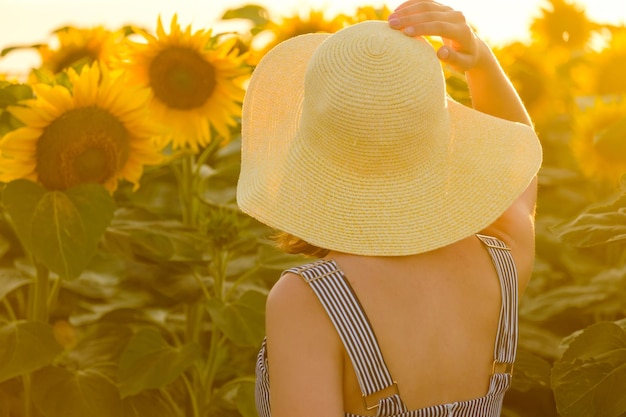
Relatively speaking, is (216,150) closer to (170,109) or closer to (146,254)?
(170,109)

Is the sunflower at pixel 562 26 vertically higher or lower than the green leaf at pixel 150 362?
lower

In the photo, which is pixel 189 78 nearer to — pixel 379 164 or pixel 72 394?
pixel 72 394

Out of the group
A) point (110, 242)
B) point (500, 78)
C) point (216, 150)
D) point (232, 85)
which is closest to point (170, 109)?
point (232, 85)

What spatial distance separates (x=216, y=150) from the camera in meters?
3.67

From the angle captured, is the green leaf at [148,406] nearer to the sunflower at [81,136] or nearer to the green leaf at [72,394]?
the green leaf at [72,394]

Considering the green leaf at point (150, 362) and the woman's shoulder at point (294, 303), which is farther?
the green leaf at point (150, 362)

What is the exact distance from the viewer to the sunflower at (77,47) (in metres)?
3.57

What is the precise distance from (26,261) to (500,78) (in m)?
1.40

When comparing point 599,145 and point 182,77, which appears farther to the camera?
point 599,145

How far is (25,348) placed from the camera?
2.47 metres

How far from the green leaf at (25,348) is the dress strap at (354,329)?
1.02 metres

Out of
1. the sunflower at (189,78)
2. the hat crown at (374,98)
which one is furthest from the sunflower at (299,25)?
the hat crown at (374,98)

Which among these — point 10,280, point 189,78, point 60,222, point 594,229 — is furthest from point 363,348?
point 189,78

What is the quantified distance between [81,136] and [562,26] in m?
3.70
